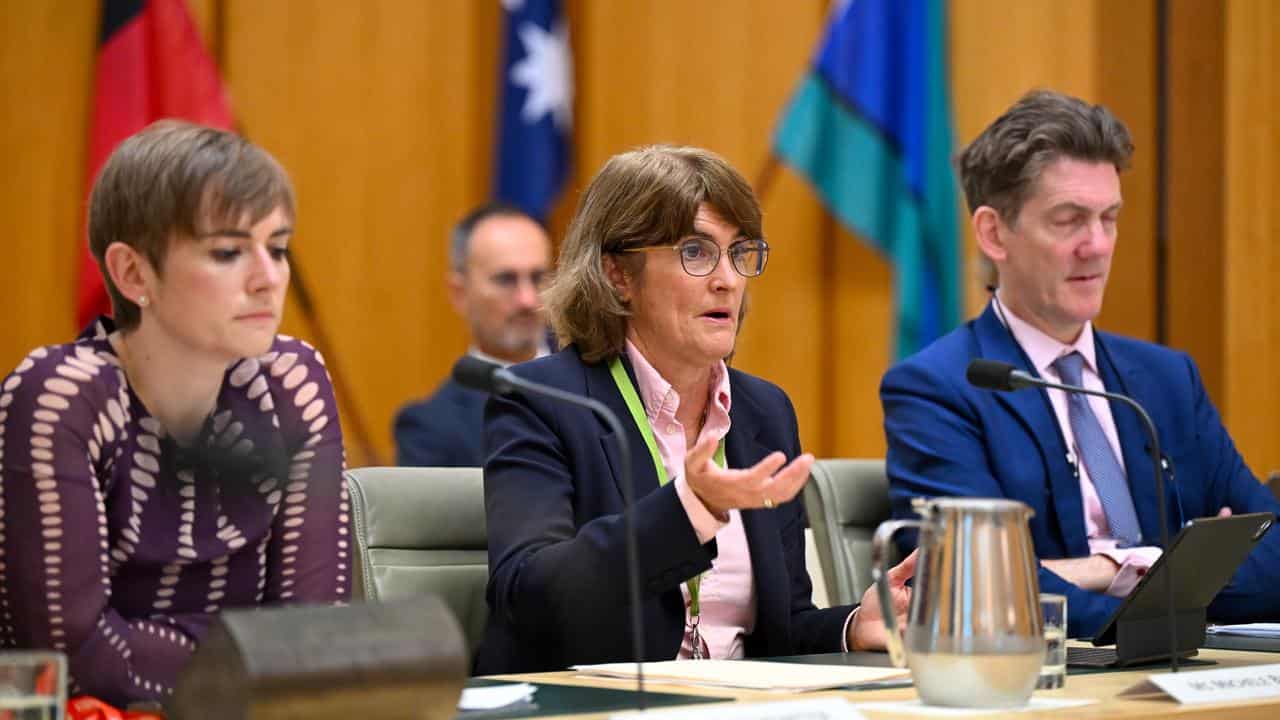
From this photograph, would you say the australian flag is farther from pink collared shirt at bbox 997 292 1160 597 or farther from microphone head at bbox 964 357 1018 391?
microphone head at bbox 964 357 1018 391

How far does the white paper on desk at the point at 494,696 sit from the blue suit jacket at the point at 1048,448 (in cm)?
123

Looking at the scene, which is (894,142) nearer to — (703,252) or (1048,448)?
(1048,448)

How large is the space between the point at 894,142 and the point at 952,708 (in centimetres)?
378

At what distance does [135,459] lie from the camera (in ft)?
6.77

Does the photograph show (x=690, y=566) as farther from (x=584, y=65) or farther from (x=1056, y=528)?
(x=584, y=65)

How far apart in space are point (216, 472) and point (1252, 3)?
3903mm

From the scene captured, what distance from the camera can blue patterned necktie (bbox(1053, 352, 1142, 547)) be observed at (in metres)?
3.01

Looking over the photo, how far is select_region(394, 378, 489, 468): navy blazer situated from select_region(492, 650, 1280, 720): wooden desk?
2.26 meters

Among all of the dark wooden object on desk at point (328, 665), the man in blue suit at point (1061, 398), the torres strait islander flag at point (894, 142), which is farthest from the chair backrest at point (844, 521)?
the torres strait islander flag at point (894, 142)

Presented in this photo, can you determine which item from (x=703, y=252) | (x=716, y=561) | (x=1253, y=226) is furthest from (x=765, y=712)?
(x=1253, y=226)

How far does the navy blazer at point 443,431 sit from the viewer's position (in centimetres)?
426

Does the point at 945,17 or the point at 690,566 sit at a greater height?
the point at 945,17

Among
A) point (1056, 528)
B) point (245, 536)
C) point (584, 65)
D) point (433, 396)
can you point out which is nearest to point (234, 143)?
point (245, 536)

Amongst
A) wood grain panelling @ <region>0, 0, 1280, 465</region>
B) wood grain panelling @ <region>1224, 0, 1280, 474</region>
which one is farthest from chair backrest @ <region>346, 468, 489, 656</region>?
wood grain panelling @ <region>1224, 0, 1280, 474</region>
